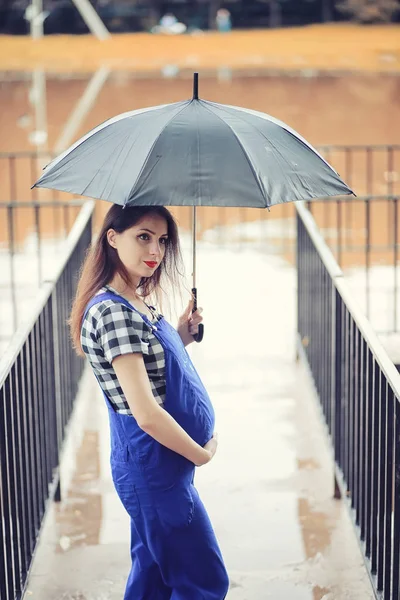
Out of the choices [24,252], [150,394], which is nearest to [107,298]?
[150,394]

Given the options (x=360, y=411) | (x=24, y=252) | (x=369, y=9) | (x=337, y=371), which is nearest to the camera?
(x=360, y=411)

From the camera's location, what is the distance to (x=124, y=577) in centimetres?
401

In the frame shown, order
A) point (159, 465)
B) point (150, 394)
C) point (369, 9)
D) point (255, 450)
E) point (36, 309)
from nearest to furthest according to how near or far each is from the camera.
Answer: point (150, 394) → point (159, 465) → point (36, 309) → point (255, 450) → point (369, 9)

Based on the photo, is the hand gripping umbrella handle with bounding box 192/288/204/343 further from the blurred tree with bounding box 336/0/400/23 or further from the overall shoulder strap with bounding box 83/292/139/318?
the blurred tree with bounding box 336/0/400/23

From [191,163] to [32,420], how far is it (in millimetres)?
1369

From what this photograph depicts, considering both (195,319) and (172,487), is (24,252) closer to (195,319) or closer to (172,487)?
(195,319)

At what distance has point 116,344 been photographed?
110 inches

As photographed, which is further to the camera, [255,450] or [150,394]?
[255,450]

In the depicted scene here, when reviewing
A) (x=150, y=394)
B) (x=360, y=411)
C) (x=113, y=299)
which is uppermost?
(x=113, y=299)

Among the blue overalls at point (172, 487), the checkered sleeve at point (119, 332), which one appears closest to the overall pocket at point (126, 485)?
the blue overalls at point (172, 487)

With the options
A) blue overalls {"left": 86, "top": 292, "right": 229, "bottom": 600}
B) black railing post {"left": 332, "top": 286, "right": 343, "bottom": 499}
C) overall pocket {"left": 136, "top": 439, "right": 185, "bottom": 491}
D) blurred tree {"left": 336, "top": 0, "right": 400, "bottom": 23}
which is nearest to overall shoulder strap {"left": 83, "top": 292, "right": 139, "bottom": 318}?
blue overalls {"left": 86, "top": 292, "right": 229, "bottom": 600}

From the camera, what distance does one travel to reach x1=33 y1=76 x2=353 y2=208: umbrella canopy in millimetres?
2883

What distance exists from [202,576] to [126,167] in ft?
4.05

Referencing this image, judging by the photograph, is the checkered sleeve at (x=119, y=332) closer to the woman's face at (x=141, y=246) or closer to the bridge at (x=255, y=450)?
the woman's face at (x=141, y=246)
